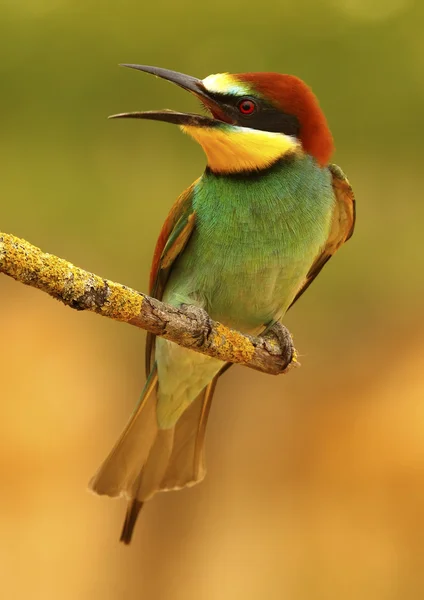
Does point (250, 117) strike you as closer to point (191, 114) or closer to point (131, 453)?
point (191, 114)

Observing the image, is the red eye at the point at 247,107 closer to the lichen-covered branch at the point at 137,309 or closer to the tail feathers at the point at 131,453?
the lichen-covered branch at the point at 137,309

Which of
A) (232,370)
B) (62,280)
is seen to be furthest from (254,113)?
(232,370)

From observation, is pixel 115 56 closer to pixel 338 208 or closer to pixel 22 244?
pixel 338 208

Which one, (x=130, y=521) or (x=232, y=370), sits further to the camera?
(x=232, y=370)

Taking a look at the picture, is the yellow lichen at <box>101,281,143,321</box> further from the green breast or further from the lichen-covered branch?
the green breast

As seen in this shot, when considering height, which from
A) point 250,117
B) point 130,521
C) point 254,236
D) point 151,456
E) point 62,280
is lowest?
point 130,521

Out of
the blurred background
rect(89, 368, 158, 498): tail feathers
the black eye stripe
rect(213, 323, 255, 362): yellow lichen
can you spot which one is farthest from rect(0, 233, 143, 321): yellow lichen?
the blurred background

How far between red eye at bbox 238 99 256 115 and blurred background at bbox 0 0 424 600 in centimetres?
75

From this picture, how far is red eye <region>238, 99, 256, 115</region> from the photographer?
3.81ft

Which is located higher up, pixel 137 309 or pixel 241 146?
pixel 241 146

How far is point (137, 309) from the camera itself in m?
0.97

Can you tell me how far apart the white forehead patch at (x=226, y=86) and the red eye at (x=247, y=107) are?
1 centimetres

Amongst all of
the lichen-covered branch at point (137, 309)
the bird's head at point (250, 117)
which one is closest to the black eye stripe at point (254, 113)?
the bird's head at point (250, 117)

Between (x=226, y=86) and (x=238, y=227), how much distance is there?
198mm
